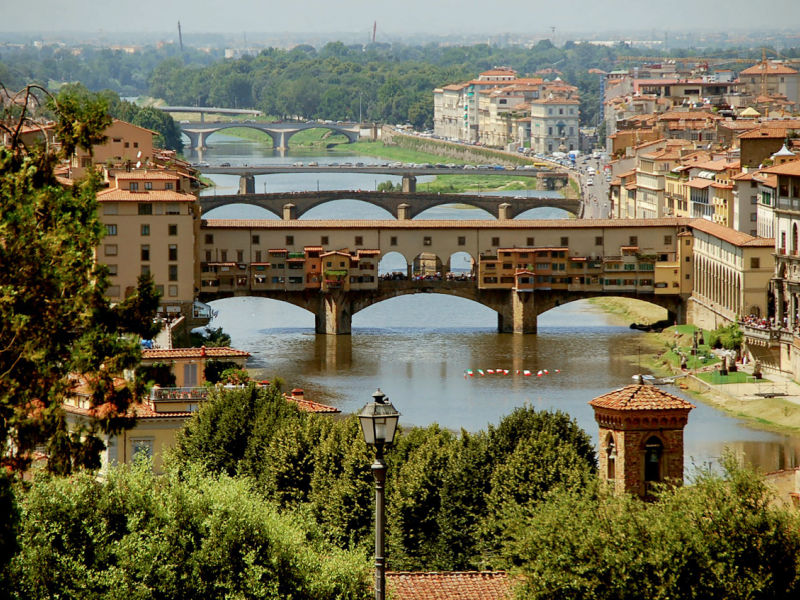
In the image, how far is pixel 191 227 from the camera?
61.4 meters

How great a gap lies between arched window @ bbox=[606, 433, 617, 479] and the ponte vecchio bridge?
41.4m

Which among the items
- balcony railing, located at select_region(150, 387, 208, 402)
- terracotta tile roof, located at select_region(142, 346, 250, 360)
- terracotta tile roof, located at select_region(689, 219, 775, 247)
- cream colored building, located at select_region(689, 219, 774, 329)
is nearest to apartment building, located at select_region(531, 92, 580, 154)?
terracotta tile roof, located at select_region(689, 219, 775, 247)

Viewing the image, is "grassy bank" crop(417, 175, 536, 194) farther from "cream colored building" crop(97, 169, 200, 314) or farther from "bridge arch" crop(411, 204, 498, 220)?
"cream colored building" crop(97, 169, 200, 314)

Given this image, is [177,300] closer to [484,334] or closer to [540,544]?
[484,334]

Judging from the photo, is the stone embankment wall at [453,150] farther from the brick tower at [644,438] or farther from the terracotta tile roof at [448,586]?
the terracotta tile roof at [448,586]

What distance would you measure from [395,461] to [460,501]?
196cm

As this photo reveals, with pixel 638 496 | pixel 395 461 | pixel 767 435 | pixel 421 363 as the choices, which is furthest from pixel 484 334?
pixel 638 496

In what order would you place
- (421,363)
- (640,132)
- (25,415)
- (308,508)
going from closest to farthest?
(25,415)
(308,508)
(421,363)
(640,132)

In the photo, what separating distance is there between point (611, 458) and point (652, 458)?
0.50 meters

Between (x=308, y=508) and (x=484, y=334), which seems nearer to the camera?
(x=308, y=508)

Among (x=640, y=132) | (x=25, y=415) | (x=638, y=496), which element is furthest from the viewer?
(x=640, y=132)

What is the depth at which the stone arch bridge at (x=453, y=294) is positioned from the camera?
65000 mm

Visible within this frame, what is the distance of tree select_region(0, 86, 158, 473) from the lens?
1977 centimetres

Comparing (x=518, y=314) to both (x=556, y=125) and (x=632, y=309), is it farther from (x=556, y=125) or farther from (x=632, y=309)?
(x=556, y=125)
